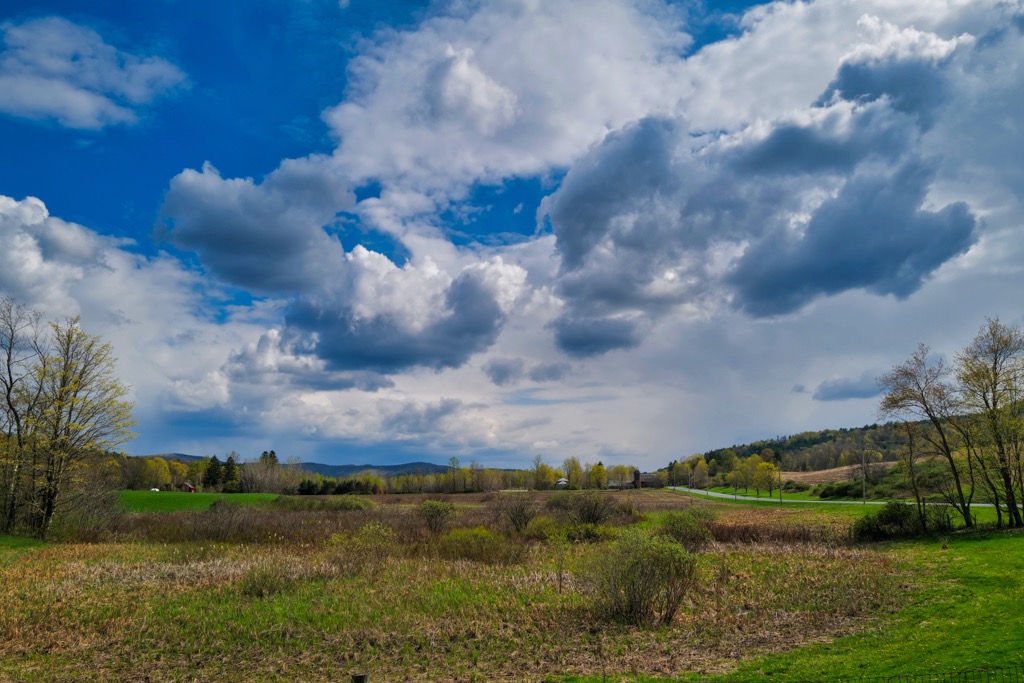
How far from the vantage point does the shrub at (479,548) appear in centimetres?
2372

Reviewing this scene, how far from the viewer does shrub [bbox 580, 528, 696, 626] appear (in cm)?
1441

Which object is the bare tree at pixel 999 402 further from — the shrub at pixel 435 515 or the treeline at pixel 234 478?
the treeline at pixel 234 478

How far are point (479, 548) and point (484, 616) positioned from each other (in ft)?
34.8

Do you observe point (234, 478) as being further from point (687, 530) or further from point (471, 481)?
point (687, 530)

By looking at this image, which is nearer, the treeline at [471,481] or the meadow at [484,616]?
the meadow at [484,616]

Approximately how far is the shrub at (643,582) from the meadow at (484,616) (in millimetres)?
375

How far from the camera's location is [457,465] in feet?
478

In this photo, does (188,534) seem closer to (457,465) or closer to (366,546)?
(366,546)

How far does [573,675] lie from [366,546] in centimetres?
1723

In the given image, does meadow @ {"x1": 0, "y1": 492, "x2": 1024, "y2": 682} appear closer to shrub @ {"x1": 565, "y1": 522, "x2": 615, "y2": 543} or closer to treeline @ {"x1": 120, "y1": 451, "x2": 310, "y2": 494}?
shrub @ {"x1": 565, "y1": 522, "x2": 615, "y2": 543}

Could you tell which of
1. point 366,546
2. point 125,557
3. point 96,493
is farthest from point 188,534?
point 366,546

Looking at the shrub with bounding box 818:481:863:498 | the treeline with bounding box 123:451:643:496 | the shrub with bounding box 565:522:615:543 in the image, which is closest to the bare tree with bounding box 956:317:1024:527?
the shrub with bounding box 565:522:615:543

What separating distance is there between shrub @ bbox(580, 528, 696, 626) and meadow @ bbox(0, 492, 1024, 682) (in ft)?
1.23

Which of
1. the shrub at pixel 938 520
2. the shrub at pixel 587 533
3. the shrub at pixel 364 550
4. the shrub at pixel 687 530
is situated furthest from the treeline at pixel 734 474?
the shrub at pixel 364 550
